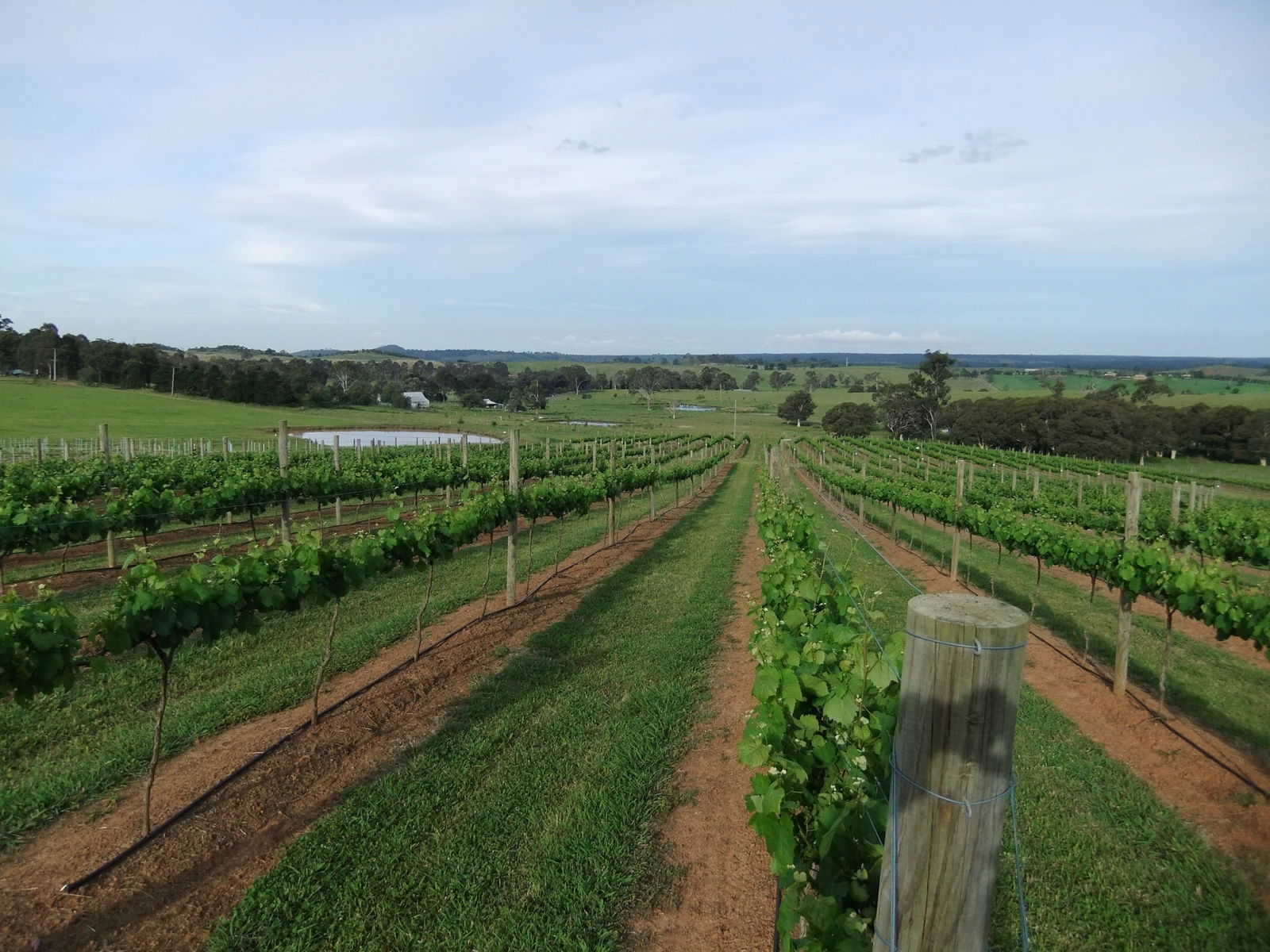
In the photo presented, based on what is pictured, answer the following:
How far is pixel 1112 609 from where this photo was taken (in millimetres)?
11977

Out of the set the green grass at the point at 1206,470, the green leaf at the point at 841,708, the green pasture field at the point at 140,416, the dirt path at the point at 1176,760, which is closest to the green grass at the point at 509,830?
the green leaf at the point at 841,708

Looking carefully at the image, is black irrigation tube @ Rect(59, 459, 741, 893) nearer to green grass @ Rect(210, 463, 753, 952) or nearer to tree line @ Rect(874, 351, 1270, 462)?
green grass @ Rect(210, 463, 753, 952)

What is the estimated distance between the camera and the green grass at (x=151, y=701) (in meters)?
5.16

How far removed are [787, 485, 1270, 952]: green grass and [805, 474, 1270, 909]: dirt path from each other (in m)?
0.19

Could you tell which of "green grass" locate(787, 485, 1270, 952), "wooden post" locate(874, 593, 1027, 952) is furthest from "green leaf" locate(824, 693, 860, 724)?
"green grass" locate(787, 485, 1270, 952)

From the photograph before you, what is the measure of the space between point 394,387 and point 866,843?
95453 millimetres

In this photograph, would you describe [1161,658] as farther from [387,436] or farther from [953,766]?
[387,436]

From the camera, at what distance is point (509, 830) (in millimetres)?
4855

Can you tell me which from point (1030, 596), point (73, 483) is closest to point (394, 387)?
point (73, 483)

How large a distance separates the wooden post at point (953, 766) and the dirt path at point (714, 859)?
2503 millimetres

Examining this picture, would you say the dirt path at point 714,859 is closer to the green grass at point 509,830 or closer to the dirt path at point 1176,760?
the green grass at point 509,830

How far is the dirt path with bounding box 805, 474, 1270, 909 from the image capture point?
500 centimetres

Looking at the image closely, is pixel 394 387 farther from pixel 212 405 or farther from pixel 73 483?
pixel 73 483

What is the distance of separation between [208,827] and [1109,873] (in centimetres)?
572
